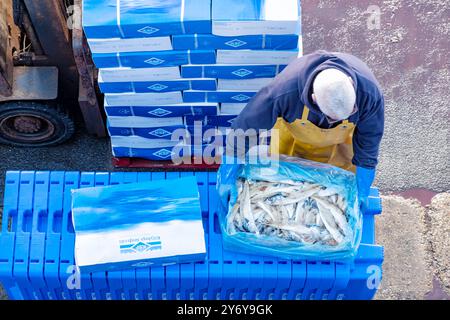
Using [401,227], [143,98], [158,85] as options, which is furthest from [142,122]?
[401,227]

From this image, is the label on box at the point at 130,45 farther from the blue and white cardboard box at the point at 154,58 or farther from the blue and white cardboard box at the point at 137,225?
the blue and white cardboard box at the point at 137,225

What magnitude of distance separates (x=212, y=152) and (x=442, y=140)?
2.24m

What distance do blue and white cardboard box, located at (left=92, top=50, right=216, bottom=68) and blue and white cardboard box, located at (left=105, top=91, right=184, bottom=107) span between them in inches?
12.4

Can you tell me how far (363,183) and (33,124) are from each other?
295 centimetres

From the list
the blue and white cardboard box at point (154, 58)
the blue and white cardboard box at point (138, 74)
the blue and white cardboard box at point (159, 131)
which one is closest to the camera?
the blue and white cardboard box at point (154, 58)

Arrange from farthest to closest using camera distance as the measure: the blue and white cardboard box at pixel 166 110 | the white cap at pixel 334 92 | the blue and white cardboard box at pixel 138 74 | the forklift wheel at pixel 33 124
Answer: the forklift wheel at pixel 33 124
the blue and white cardboard box at pixel 166 110
the blue and white cardboard box at pixel 138 74
the white cap at pixel 334 92

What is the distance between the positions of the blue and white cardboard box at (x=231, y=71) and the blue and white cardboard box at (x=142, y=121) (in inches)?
22.1

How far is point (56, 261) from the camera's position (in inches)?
155

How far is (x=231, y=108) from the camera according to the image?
4738 millimetres

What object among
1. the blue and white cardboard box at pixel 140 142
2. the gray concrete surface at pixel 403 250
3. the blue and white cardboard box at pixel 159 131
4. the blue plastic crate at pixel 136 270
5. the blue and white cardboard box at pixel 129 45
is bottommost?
the gray concrete surface at pixel 403 250

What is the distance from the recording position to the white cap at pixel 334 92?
10.7 ft

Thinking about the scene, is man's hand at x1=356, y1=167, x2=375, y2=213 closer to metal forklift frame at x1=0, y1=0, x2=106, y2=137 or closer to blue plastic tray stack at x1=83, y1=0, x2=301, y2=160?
blue plastic tray stack at x1=83, y1=0, x2=301, y2=160

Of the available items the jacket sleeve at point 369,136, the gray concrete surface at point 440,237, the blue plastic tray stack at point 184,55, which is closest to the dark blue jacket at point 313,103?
the jacket sleeve at point 369,136
